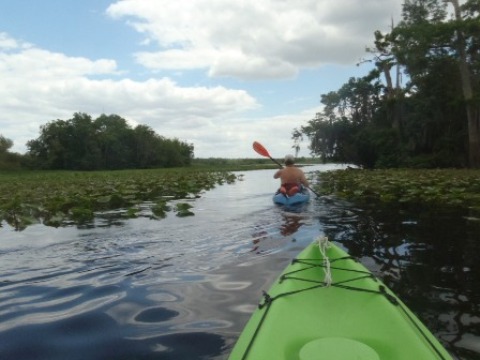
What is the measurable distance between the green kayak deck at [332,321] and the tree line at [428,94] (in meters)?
22.5

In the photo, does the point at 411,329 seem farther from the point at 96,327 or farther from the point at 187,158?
the point at 187,158

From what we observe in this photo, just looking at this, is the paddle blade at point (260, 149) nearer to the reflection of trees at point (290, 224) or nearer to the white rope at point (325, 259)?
the reflection of trees at point (290, 224)

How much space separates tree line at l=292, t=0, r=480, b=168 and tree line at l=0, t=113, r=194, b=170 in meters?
34.2

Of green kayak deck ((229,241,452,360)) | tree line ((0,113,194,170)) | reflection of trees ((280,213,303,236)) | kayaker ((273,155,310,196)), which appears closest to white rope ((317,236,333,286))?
green kayak deck ((229,241,452,360))

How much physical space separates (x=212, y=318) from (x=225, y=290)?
71 centimetres

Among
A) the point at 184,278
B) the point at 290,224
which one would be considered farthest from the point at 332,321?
the point at 290,224

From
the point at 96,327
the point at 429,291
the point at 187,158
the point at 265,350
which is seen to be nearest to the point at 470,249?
the point at 429,291

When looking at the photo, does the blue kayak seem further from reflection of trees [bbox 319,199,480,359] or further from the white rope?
the white rope

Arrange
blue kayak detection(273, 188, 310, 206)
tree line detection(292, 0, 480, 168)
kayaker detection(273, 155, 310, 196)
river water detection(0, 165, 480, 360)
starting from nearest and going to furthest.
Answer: river water detection(0, 165, 480, 360), blue kayak detection(273, 188, 310, 206), kayaker detection(273, 155, 310, 196), tree line detection(292, 0, 480, 168)

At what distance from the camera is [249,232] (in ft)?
24.7

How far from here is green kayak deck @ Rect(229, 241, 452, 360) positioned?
2.46 m

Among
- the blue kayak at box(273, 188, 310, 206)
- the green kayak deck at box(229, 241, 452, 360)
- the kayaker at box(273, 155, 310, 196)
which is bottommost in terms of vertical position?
the green kayak deck at box(229, 241, 452, 360)

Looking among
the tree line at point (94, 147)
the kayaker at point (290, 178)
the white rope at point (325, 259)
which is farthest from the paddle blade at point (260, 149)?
the tree line at point (94, 147)

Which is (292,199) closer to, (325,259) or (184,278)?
(184,278)
